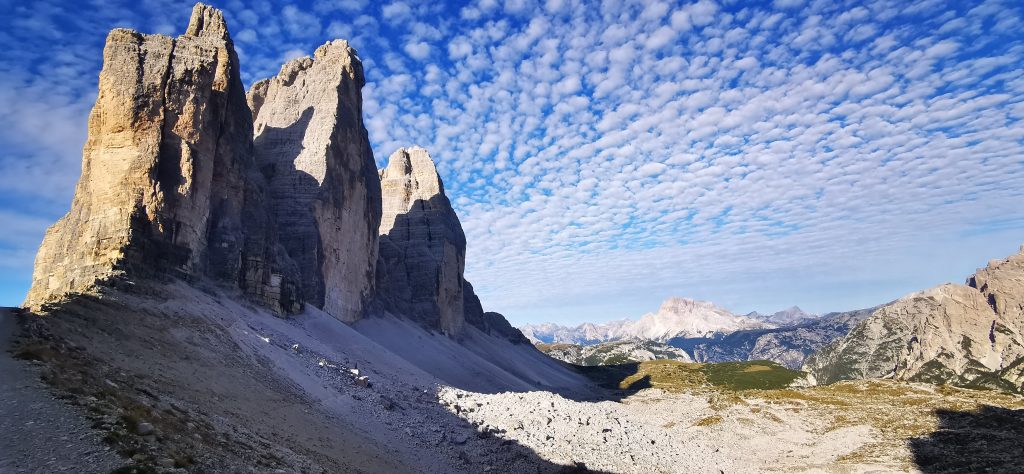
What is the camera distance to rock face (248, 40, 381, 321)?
58.6m

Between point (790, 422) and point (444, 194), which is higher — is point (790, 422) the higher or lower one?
the lower one

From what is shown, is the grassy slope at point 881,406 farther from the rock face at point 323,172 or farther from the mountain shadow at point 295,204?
the mountain shadow at point 295,204

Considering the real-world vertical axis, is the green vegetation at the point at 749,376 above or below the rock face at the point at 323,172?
below

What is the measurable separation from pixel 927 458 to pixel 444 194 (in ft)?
296

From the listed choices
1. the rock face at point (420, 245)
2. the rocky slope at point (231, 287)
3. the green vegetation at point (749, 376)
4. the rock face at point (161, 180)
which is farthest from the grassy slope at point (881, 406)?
the green vegetation at point (749, 376)

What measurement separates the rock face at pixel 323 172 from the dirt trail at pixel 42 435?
147ft

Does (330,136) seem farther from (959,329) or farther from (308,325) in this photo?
(959,329)

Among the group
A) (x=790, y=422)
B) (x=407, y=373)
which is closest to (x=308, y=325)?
(x=407, y=373)

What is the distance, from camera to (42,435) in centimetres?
1086

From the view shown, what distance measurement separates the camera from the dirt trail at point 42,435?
9.95 meters

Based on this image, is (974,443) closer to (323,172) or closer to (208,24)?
(323,172)

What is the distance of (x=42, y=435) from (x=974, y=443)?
47.0 meters

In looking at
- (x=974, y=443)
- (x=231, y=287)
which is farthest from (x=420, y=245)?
(x=974, y=443)

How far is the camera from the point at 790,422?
4900 centimetres
